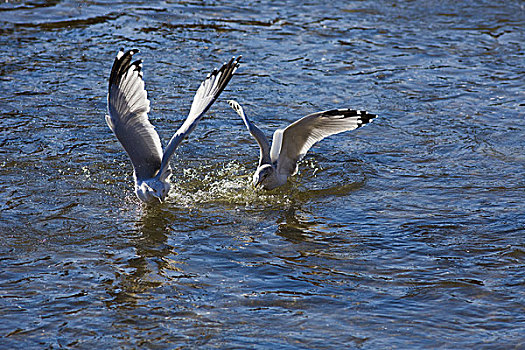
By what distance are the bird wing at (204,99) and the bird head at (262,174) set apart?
775 millimetres

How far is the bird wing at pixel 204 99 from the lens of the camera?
6.91 m

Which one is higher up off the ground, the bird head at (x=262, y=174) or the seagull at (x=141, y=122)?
the seagull at (x=141, y=122)

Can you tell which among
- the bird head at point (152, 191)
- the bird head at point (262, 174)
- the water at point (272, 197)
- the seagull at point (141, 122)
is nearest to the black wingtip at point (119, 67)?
the seagull at point (141, 122)

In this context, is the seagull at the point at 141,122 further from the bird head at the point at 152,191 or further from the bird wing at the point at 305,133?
the bird wing at the point at 305,133

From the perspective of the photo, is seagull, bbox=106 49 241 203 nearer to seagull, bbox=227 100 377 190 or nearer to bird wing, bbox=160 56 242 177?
bird wing, bbox=160 56 242 177

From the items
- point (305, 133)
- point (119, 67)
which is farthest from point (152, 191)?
point (305, 133)

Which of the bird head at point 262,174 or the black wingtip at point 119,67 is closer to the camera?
the black wingtip at point 119,67

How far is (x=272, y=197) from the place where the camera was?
296 inches

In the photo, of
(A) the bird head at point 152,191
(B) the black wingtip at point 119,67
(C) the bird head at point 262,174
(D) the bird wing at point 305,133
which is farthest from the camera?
(D) the bird wing at point 305,133

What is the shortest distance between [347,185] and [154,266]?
92.9 inches

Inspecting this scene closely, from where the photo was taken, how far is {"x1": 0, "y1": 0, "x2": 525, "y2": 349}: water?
519 centimetres

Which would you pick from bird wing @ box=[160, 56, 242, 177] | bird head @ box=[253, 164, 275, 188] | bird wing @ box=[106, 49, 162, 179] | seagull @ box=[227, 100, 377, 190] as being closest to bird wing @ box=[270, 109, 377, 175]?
seagull @ box=[227, 100, 377, 190]

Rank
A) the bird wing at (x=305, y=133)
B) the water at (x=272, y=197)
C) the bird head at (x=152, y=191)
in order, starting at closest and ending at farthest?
the water at (x=272, y=197) < the bird head at (x=152, y=191) < the bird wing at (x=305, y=133)

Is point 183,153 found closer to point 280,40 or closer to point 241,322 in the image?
point 241,322
